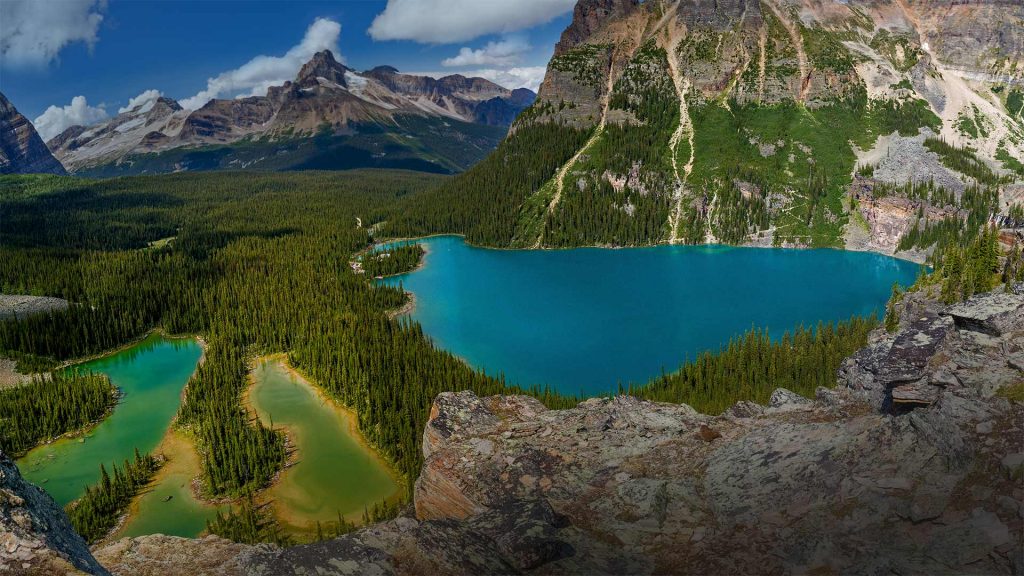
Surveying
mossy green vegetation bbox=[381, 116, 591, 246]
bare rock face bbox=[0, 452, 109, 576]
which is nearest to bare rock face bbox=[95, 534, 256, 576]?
bare rock face bbox=[0, 452, 109, 576]

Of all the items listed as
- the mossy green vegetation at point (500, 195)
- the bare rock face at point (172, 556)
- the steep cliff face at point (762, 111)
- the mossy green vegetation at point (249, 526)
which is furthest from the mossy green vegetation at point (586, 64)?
the bare rock face at point (172, 556)

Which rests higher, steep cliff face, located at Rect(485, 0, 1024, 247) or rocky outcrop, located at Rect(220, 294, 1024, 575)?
steep cliff face, located at Rect(485, 0, 1024, 247)

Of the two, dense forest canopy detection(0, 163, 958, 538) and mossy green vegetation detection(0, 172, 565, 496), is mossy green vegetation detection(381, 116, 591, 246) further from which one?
mossy green vegetation detection(0, 172, 565, 496)

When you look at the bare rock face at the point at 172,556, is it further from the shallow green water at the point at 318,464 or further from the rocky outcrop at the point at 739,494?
the shallow green water at the point at 318,464

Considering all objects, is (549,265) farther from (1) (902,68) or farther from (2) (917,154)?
(1) (902,68)

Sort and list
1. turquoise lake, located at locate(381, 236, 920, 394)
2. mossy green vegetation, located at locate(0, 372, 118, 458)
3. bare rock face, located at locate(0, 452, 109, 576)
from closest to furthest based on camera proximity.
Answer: bare rock face, located at locate(0, 452, 109, 576) < mossy green vegetation, located at locate(0, 372, 118, 458) < turquoise lake, located at locate(381, 236, 920, 394)

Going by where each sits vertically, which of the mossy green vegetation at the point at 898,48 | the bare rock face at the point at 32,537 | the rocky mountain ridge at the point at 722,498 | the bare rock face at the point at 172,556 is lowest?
the bare rock face at the point at 172,556
